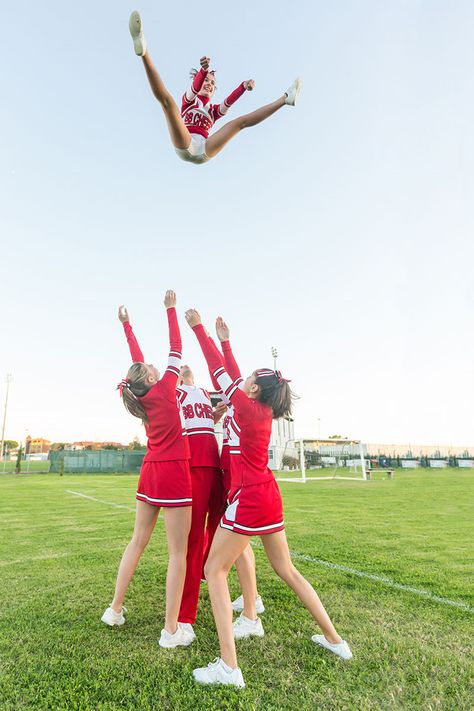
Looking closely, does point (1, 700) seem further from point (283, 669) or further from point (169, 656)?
point (283, 669)

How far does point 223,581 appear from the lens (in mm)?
2777

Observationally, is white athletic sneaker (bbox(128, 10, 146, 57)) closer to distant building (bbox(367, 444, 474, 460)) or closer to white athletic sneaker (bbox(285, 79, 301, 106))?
white athletic sneaker (bbox(285, 79, 301, 106))

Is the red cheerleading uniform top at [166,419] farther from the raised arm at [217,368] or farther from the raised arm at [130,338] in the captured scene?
the raised arm at [130,338]

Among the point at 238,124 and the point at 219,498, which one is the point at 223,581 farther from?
the point at 238,124

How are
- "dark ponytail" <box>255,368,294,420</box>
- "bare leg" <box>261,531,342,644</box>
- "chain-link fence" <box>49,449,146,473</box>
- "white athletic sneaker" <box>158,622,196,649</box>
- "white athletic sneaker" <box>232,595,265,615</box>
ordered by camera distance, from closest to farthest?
"bare leg" <box>261,531,342,644</box> < "dark ponytail" <box>255,368,294,420</box> < "white athletic sneaker" <box>158,622,196,649</box> < "white athletic sneaker" <box>232,595,265,615</box> < "chain-link fence" <box>49,449,146,473</box>

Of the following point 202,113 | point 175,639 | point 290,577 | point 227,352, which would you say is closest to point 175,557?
point 175,639

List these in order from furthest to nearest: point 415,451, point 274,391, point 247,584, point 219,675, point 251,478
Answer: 1. point 415,451
2. point 247,584
3. point 274,391
4. point 251,478
5. point 219,675

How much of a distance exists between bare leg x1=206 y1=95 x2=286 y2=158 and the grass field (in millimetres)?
4310

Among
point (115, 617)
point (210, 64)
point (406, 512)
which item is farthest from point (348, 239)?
point (115, 617)

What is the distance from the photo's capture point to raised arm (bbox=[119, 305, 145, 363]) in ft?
13.8

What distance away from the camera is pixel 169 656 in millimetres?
3027

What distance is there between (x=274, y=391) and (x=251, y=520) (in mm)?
830

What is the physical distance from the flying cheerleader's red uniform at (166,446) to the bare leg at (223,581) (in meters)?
0.61

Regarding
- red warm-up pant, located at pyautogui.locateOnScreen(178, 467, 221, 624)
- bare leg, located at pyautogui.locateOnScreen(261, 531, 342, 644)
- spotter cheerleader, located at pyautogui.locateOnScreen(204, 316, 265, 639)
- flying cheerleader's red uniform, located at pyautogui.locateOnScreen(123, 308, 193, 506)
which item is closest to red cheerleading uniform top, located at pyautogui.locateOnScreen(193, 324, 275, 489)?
spotter cheerleader, located at pyautogui.locateOnScreen(204, 316, 265, 639)
